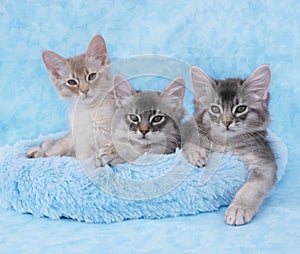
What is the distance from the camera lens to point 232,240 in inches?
61.3

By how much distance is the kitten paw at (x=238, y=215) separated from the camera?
1657 mm

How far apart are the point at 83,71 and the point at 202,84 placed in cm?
47

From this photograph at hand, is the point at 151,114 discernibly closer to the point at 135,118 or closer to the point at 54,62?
the point at 135,118

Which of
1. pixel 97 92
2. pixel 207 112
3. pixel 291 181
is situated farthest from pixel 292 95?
pixel 97 92

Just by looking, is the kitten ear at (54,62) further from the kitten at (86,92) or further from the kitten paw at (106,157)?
the kitten paw at (106,157)

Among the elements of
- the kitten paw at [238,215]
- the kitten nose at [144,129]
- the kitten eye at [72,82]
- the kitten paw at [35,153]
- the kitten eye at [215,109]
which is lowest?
the kitten paw at [238,215]

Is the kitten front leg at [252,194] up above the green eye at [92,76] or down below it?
below

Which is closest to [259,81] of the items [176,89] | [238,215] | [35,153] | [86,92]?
[176,89]

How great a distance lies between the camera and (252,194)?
1.75 metres

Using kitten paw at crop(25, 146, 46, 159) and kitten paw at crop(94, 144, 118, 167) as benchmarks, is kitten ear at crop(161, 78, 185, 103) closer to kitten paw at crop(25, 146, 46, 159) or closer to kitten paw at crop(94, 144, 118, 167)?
kitten paw at crop(94, 144, 118, 167)

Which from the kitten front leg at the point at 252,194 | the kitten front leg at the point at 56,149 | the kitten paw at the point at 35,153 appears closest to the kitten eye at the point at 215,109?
the kitten front leg at the point at 252,194

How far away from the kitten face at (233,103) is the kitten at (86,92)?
369 mm

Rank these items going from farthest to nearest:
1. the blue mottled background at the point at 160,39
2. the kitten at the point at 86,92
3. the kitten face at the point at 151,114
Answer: the blue mottled background at the point at 160,39
the kitten at the point at 86,92
the kitten face at the point at 151,114

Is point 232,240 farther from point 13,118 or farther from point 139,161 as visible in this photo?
point 13,118
